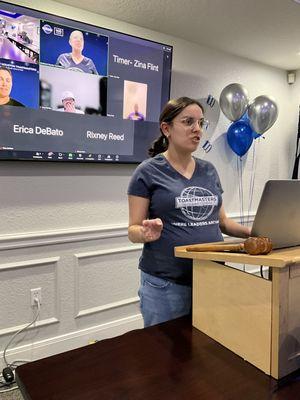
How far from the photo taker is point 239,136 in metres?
3.01

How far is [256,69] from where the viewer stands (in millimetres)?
3332

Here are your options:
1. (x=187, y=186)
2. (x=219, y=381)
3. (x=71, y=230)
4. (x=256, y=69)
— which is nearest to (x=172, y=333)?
(x=219, y=381)

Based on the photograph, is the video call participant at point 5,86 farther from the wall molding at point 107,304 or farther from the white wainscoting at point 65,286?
the wall molding at point 107,304

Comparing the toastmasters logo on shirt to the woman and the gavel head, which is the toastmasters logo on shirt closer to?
the woman

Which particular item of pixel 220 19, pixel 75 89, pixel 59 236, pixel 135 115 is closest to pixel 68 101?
pixel 75 89

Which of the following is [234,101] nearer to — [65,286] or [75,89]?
[75,89]

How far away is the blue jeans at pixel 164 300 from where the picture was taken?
3.94 feet

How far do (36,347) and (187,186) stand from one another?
1.70 metres

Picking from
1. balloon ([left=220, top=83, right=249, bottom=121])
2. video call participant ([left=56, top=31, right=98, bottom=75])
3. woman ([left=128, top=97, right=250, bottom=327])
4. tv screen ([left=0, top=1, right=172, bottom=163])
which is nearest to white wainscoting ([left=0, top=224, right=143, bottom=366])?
tv screen ([left=0, top=1, right=172, bottom=163])

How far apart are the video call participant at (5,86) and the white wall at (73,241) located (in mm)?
366

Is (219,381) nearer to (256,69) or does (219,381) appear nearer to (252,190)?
(252,190)

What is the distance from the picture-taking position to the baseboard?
2230mm

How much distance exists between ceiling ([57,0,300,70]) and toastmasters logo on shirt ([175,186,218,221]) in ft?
4.63

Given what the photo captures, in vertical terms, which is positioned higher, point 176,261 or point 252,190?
point 252,190
